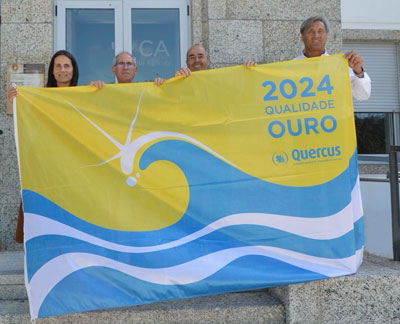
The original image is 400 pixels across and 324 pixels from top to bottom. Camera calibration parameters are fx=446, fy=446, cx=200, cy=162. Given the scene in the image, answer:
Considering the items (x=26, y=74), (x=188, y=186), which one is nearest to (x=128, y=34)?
(x=26, y=74)

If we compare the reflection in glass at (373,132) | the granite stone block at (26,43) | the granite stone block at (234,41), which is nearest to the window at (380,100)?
the reflection in glass at (373,132)

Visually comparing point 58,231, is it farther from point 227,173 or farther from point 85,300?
point 227,173

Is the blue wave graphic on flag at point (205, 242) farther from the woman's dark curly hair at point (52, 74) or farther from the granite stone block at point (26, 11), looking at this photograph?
the granite stone block at point (26, 11)

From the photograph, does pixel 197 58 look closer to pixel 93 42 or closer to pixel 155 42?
pixel 155 42

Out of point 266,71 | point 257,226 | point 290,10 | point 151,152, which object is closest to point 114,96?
point 151,152

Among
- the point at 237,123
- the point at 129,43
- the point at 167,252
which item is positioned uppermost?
the point at 129,43

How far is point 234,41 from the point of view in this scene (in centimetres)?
528

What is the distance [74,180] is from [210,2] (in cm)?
309

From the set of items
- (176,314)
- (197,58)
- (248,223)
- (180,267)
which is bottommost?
(176,314)

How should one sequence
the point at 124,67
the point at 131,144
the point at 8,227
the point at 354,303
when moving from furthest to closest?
1. the point at 8,227
2. the point at 124,67
3. the point at 131,144
4. the point at 354,303

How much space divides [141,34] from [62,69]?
220cm

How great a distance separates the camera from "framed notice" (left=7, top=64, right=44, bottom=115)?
5.04 meters

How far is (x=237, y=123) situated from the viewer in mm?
→ 3260

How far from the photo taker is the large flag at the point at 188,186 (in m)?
3.08
